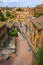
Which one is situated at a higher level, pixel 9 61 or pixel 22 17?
pixel 9 61

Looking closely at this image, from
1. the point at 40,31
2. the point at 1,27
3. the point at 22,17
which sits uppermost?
the point at 40,31

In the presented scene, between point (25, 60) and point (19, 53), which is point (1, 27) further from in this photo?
Result: point (25, 60)

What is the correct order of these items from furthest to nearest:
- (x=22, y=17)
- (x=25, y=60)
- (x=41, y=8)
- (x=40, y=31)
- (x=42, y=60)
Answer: (x=22, y=17) → (x=41, y=8) → (x=25, y=60) → (x=40, y=31) → (x=42, y=60)

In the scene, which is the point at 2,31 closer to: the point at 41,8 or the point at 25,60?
the point at 25,60

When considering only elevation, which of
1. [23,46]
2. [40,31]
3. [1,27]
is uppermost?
[40,31]

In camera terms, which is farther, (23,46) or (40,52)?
(23,46)

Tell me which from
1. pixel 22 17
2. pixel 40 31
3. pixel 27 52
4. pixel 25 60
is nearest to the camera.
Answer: pixel 40 31

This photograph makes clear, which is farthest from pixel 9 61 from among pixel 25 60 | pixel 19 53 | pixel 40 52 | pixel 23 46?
pixel 40 52

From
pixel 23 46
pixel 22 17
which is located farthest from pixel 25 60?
pixel 22 17

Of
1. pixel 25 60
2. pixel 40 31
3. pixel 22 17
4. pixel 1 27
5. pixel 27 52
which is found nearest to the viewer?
pixel 40 31
